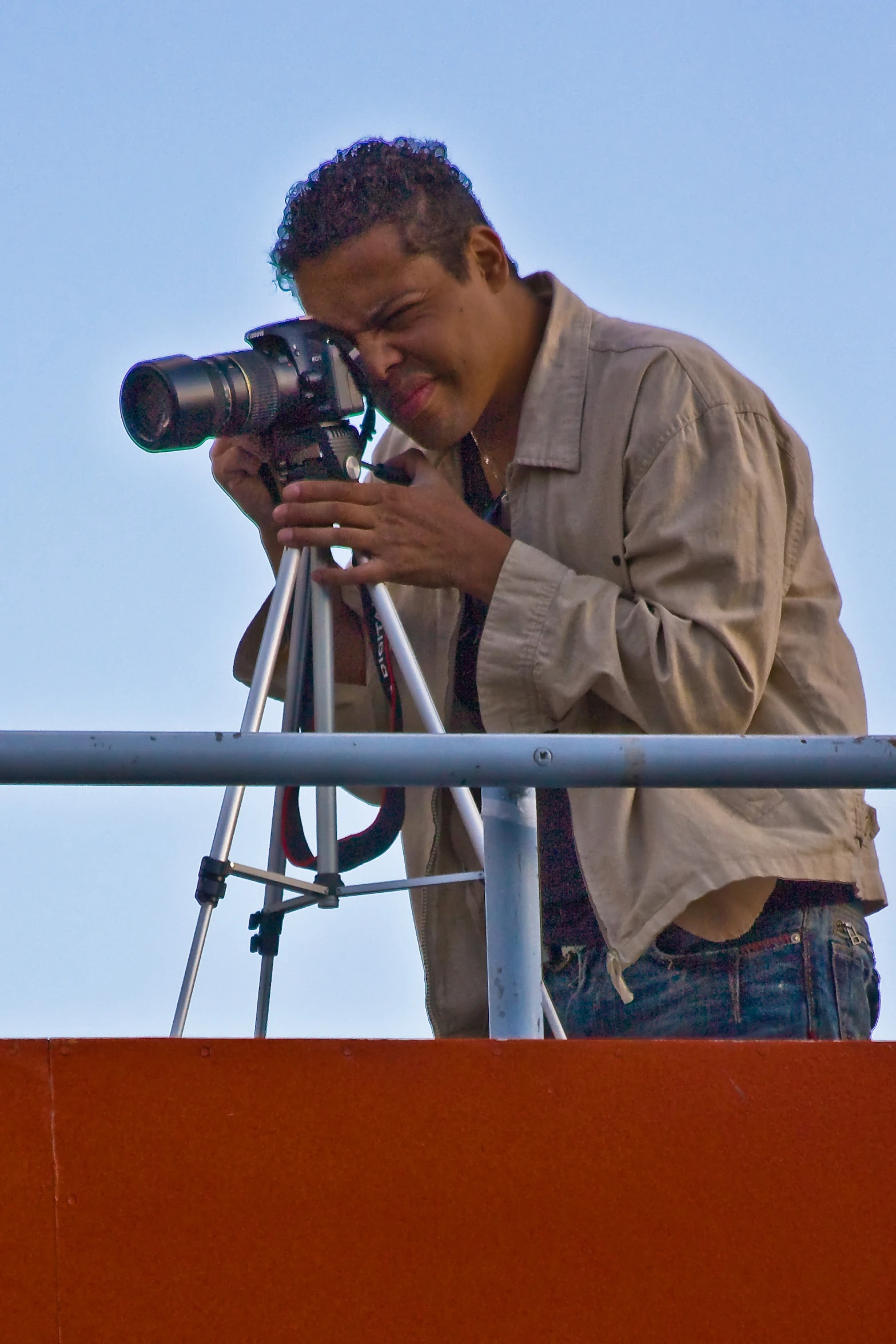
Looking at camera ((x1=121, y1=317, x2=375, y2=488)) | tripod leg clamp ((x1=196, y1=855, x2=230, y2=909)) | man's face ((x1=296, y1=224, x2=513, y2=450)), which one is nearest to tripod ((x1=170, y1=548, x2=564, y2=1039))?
tripod leg clamp ((x1=196, y1=855, x2=230, y2=909))

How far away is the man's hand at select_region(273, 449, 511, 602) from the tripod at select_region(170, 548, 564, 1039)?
8.0 inches

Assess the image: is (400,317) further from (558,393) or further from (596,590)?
(596,590)

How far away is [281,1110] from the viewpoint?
101 centimetres

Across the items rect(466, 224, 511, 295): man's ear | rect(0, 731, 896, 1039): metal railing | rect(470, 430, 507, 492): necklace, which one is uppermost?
rect(466, 224, 511, 295): man's ear

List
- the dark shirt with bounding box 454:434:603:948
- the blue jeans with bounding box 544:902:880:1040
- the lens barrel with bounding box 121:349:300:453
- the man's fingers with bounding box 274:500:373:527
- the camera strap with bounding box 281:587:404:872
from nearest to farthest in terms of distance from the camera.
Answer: the blue jeans with bounding box 544:902:880:1040, the dark shirt with bounding box 454:434:603:948, the man's fingers with bounding box 274:500:373:527, the lens barrel with bounding box 121:349:300:453, the camera strap with bounding box 281:587:404:872

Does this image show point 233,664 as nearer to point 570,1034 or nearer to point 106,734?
point 570,1034

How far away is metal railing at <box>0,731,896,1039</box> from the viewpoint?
103cm

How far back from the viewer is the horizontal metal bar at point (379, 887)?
6.32ft

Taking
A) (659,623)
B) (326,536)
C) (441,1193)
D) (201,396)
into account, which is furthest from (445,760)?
(201,396)

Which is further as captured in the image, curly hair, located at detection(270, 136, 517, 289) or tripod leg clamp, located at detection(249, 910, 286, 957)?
tripod leg clamp, located at detection(249, 910, 286, 957)

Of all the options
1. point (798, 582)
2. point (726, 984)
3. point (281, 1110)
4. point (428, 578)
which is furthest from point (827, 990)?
point (281, 1110)

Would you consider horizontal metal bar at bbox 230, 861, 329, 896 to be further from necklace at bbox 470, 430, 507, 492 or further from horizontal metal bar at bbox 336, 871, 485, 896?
necklace at bbox 470, 430, 507, 492

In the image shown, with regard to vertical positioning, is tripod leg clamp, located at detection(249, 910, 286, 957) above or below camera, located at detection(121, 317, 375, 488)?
below

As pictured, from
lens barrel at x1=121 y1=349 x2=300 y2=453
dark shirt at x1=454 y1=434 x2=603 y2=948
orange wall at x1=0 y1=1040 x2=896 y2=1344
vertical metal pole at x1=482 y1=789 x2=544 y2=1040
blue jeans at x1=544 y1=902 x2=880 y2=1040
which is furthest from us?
lens barrel at x1=121 y1=349 x2=300 y2=453
